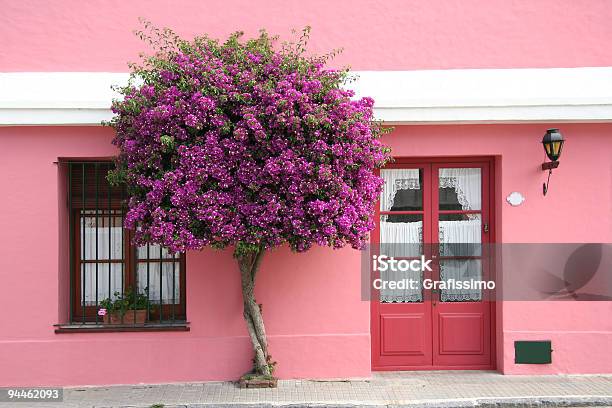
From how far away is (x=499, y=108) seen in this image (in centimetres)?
658

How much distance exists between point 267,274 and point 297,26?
9.52ft

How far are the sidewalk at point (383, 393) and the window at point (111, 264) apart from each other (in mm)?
942

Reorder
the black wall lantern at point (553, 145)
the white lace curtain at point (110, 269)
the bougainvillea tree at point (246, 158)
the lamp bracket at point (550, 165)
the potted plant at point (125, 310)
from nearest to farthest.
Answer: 1. the bougainvillea tree at point (246, 158)
2. the black wall lantern at point (553, 145)
3. the lamp bracket at point (550, 165)
4. the potted plant at point (125, 310)
5. the white lace curtain at point (110, 269)

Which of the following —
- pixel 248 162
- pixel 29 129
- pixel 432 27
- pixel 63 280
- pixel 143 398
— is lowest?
pixel 143 398

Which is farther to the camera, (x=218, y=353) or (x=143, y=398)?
(x=218, y=353)

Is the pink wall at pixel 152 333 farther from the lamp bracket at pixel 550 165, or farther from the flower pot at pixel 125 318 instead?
the lamp bracket at pixel 550 165

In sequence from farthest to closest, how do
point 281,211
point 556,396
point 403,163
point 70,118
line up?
1. point 403,163
2. point 70,118
3. point 556,396
4. point 281,211

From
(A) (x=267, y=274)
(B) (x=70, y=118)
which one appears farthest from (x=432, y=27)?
(B) (x=70, y=118)

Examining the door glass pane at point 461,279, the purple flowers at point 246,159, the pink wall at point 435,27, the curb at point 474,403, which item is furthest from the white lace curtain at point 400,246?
the pink wall at point 435,27

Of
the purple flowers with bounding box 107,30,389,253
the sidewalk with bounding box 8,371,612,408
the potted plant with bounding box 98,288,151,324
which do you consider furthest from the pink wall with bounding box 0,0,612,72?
the sidewalk with bounding box 8,371,612,408

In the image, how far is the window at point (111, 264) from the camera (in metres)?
6.90

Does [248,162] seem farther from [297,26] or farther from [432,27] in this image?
[432,27]

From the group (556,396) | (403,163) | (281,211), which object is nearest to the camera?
(281,211)

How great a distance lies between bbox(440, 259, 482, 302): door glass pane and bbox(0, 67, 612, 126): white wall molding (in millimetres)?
1712
